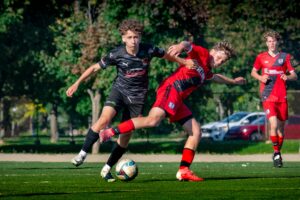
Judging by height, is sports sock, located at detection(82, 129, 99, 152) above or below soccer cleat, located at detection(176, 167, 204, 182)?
above

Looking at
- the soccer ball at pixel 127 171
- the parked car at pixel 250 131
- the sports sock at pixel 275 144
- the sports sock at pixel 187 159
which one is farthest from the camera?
the parked car at pixel 250 131

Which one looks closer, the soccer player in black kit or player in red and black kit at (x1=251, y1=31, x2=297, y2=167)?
the soccer player in black kit

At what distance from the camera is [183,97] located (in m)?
14.9

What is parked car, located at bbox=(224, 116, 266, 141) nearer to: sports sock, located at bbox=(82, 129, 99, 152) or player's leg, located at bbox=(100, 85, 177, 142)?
sports sock, located at bbox=(82, 129, 99, 152)

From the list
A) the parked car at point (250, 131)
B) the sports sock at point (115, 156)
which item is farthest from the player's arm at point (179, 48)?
the parked car at point (250, 131)

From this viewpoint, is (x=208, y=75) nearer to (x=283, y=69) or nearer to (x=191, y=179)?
(x=191, y=179)

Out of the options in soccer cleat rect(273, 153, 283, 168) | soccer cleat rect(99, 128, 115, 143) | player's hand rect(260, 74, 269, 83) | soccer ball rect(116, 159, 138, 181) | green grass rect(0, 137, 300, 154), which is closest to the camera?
soccer cleat rect(99, 128, 115, 143)

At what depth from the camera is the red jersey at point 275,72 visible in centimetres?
2097

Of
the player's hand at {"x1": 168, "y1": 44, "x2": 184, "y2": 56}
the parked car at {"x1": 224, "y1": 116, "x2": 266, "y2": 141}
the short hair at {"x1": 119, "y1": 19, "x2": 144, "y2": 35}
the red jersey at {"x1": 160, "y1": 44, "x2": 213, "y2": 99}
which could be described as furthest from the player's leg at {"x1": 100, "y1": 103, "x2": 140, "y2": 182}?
the parked car at {"x1": 224, "y1": 116, "x2": 266, "y2": 141}

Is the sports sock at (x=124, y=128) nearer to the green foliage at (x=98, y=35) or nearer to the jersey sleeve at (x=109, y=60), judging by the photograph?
the jersey sleeve at (x=109, y=60)

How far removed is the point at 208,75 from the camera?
49.5 feet

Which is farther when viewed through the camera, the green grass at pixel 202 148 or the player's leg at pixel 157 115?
the green grass at pixel 202 148

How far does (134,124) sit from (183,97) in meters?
0.91

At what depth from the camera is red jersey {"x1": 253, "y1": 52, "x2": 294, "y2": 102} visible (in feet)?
68.8
